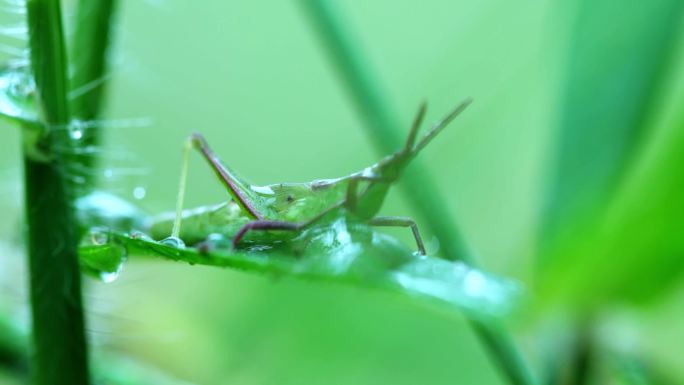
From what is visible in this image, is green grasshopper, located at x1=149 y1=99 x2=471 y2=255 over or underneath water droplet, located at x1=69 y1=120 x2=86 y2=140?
underneath

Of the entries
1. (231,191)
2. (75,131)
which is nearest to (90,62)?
(75,131)

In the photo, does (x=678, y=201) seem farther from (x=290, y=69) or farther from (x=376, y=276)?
(x=290, y=69)

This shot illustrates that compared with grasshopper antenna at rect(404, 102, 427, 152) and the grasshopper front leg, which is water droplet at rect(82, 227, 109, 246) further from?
grasshopper antenna at rect(404, 102, 427, 152)

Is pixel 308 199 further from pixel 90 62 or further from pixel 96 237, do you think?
pixel 90 62

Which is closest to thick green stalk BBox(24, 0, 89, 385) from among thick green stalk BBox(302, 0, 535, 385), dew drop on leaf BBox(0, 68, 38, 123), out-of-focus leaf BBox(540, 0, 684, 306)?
dew drop on leaf BBox(0, 68, 38, 123)

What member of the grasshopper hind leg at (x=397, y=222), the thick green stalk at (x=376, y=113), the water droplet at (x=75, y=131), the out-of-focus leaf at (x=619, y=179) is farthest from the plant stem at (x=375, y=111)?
the water droplet at (x=75, y=131)

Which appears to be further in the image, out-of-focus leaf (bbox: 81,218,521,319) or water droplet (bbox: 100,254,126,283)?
water droplet (bbox: 100,254,126,283)
